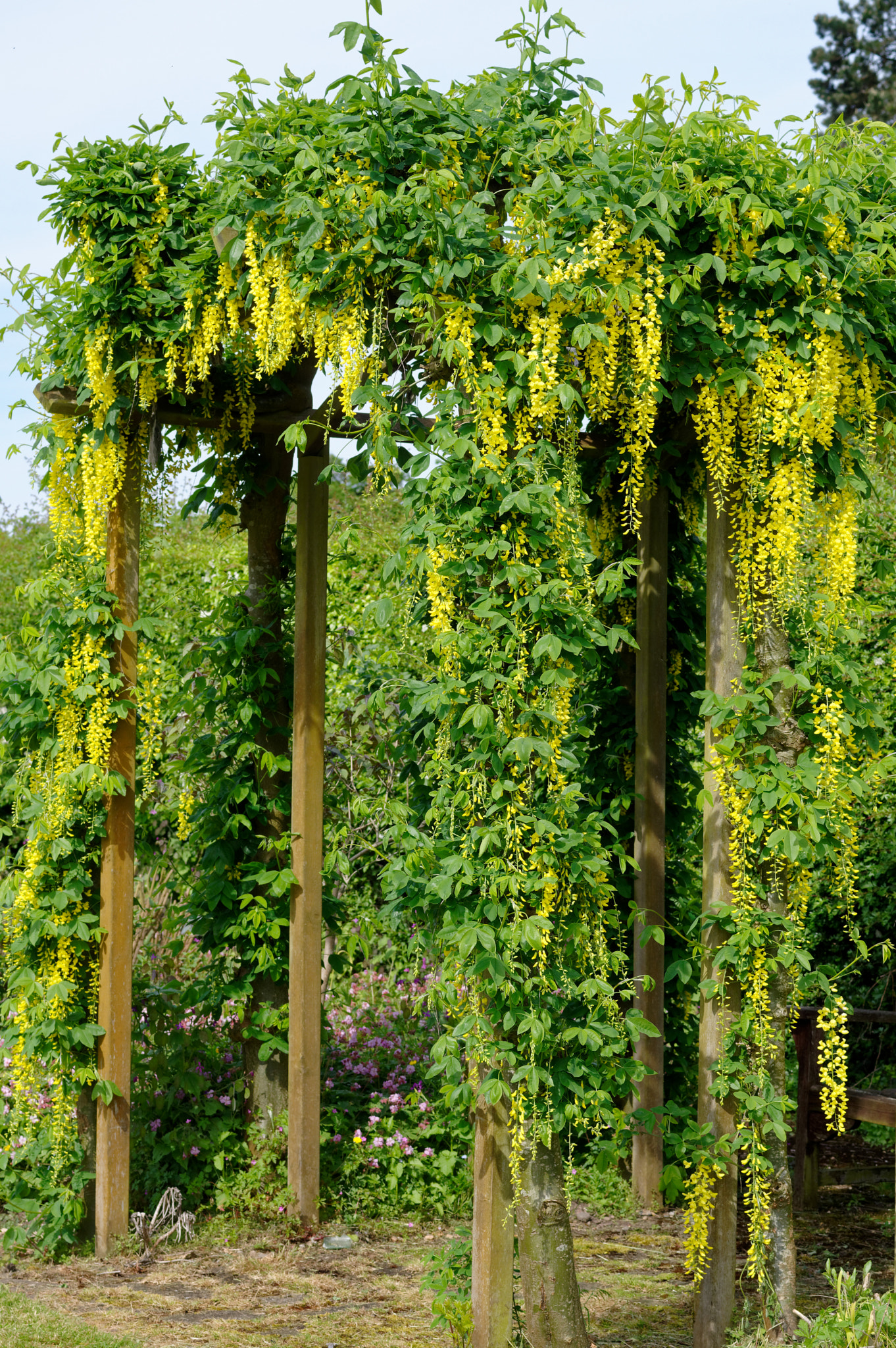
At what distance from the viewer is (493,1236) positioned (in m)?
3.54

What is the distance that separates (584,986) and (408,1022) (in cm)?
287

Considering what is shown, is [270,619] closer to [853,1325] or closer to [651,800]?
[651,800]

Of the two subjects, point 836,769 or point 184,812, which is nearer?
point 836,769

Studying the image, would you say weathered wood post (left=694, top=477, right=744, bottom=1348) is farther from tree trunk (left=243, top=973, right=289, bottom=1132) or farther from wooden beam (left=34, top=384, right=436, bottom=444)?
tree trunk (left=243, top=973, right=289, bottom=1132)

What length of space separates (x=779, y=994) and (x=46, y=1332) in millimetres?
2206

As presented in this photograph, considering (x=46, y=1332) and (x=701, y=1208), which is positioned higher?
(x=701, y=1208)

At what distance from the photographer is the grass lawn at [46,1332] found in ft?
12.1

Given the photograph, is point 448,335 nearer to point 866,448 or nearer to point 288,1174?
point 866,448

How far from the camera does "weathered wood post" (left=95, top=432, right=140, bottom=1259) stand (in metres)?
4.58

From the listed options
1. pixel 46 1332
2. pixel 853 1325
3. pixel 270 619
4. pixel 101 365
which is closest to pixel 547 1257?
pixel 853 1325

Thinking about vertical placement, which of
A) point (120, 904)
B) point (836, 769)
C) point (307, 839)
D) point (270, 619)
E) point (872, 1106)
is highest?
point (270, 619)

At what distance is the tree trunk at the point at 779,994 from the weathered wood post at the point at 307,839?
1797 mm

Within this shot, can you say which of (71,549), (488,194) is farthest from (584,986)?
(71,549)

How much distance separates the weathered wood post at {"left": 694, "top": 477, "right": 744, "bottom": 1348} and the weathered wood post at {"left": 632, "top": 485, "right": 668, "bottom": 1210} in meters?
1.33
